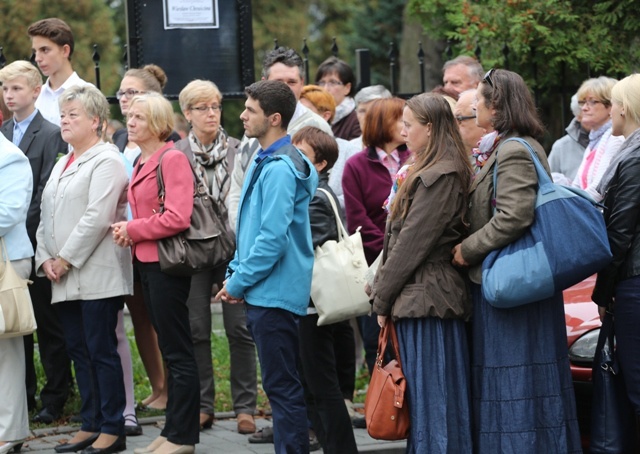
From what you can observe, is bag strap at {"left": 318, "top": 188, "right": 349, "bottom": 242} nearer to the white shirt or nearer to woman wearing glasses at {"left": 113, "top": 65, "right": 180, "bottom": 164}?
woman wearing glasses at {"left": 113, "top": 65, "right": 180, "bottom": 164}

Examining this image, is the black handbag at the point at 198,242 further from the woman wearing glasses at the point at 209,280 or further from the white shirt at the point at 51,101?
the white shirt at the point at 51,101

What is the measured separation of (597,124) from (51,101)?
13.2 ft

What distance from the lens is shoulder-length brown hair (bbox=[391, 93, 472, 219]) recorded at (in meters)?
5.66

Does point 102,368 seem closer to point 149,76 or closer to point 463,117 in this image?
point 149,76

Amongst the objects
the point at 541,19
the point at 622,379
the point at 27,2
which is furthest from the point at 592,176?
the point at 27,2

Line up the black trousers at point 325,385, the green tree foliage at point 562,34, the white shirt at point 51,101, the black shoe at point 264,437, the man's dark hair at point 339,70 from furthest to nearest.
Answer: the green tree foliage at point 562,34 < the man's dark hair at point 339,70 < the white shirt at point 51,101 < the black shoe at point 264,437 < the black trousers at point 325,385

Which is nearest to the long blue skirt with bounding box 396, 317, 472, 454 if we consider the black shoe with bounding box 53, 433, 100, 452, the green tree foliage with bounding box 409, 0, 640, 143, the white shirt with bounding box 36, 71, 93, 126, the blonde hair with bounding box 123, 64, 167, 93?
the black shoe with bounding box 53, 433, 100, 452

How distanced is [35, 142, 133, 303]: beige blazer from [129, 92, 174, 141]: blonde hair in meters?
0.37

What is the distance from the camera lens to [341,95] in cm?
943

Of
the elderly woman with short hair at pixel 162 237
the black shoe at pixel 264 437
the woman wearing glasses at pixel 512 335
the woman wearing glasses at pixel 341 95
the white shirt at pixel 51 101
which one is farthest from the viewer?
the woman wearing glasses at pixel 341 95

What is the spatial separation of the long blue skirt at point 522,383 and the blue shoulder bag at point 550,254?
0.59 feet

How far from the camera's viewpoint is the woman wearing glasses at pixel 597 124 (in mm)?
8180

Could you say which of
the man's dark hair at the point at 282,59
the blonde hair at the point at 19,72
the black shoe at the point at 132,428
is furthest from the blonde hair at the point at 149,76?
the black shoe at the point at 132,428

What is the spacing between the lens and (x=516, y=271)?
536 cm
